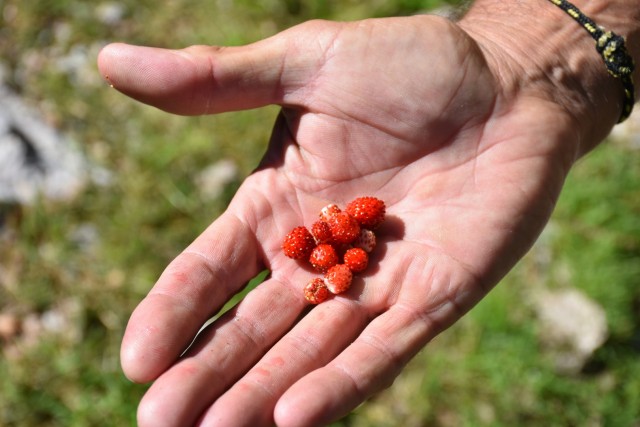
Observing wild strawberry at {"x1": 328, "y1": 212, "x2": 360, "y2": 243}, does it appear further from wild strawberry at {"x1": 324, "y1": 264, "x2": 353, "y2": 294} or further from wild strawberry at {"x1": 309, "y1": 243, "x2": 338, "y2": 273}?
wild strawberry at {"x1": 324, "y1": 264, "x2": 353, "y2": 294}

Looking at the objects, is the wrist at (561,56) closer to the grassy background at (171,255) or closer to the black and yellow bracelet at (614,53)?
the black and yellow bracelet at (614,53)

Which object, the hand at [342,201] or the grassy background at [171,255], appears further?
the grassy background at [171,255]

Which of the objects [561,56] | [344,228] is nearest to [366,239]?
[344,228]

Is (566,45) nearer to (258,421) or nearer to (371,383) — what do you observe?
(371,383)

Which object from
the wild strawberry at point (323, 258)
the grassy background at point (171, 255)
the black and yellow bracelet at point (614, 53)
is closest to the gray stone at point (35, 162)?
the grassy background at point (171, 255)

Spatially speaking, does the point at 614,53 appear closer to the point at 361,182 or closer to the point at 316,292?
the point at 361,182

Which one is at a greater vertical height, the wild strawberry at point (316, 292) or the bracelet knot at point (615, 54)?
the bracelet knot at point (615, 54)
